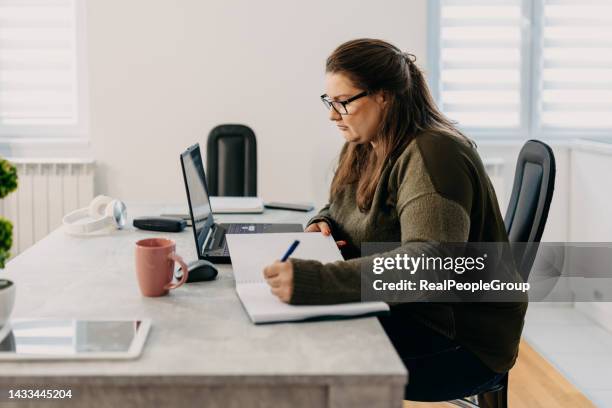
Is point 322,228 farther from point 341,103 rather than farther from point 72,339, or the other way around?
point 72,339

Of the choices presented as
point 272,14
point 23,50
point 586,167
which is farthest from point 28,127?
point 586,167

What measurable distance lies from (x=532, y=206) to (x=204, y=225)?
2.96 feet

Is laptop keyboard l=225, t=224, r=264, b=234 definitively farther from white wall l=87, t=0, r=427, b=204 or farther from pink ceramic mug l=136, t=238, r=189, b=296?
white wall l=87, t=0, r=427, b=204

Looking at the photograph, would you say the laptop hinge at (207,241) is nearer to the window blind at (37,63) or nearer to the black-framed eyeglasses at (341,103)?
the black-framed eyeglasses at (341,103)

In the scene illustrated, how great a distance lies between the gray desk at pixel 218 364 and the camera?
114 cm

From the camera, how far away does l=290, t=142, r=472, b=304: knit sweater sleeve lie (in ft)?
4.68

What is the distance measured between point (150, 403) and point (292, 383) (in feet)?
0.72

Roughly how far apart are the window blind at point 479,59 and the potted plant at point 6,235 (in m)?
2.98

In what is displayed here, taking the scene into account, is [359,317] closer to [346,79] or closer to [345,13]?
[346,79]

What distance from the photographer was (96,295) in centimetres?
156

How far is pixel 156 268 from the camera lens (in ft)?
5.01

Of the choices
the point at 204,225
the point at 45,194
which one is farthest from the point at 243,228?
the point at 45,194

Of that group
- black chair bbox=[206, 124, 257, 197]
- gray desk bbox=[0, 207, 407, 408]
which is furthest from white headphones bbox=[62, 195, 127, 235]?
black chair bbox=[206, 124, 257, 197]

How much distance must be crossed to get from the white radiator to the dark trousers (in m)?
2.43
